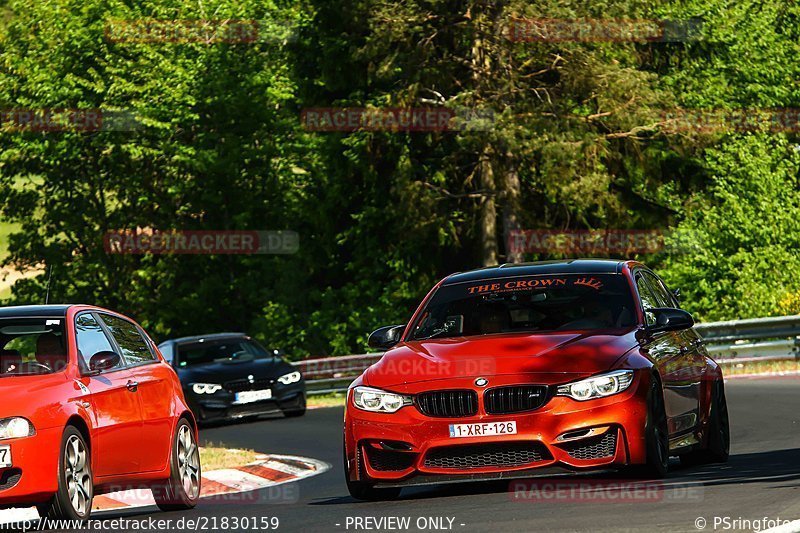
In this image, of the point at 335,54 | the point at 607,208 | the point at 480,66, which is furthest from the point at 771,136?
the point at 335,54

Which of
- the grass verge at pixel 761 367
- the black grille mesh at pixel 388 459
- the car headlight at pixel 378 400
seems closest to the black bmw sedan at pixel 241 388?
the grass verge at pixel 761 367

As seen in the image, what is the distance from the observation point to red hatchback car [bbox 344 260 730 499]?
10984mm

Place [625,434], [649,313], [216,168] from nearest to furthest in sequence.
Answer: [625,434] → [649,313] → [216,168]

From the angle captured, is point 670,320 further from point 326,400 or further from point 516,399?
point 326,400

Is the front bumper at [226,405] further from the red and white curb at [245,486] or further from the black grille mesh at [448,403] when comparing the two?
the black grille mesh at [448,403]

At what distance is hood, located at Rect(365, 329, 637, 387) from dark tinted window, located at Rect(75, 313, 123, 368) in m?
1.95

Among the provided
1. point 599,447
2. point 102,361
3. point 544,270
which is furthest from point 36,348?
point 599,447

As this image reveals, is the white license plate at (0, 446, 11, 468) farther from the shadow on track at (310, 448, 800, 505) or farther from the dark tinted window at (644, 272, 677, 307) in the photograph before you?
the dark tinted window at (644, 272, 677, 307)

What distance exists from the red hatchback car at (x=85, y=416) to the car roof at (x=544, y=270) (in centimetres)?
240

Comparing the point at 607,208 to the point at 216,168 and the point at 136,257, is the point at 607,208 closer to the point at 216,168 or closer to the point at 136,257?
the point at 216,168

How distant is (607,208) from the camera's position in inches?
1762

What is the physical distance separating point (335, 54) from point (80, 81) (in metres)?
10.7

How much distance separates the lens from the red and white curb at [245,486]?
554 inches

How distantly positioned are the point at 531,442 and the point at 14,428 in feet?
10.7
